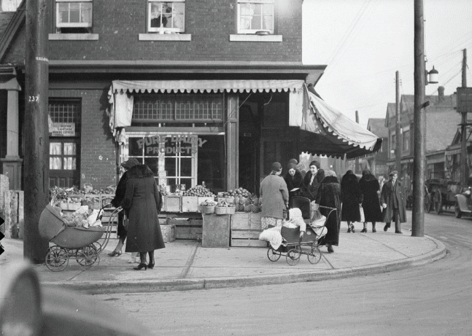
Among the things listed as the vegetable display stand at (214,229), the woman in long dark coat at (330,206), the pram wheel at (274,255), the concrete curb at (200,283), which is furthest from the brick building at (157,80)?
the concrete curb at (200,283)

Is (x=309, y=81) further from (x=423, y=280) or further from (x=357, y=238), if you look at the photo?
(x=423, y=280)

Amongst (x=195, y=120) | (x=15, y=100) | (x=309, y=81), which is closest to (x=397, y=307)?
(x=195, y=120)

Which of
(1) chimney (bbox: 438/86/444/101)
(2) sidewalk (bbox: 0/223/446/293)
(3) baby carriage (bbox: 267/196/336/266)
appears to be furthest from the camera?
(1) chimney (bbox: 438/86/444/101)

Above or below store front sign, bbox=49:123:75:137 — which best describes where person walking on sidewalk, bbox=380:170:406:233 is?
below

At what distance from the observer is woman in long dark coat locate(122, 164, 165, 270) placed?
8.32m

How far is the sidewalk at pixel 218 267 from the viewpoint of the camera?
7645 mm

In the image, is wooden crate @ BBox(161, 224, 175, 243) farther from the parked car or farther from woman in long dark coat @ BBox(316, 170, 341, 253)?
the parked car

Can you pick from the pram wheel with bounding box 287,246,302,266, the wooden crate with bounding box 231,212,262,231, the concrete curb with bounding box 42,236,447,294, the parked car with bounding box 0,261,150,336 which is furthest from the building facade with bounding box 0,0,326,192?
the parked car with bounding box 0,261,150,336

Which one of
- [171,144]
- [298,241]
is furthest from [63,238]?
[171,144]

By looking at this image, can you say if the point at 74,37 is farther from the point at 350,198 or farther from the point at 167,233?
the point at 350,198

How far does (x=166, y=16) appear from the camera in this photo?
1312 centimetres

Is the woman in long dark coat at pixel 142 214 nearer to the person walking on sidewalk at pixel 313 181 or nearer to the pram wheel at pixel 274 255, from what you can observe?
the pram wheel at pixel 274 255

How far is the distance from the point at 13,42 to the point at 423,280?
10.9 metres

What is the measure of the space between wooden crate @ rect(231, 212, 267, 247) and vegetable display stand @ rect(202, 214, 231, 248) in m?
0.22
